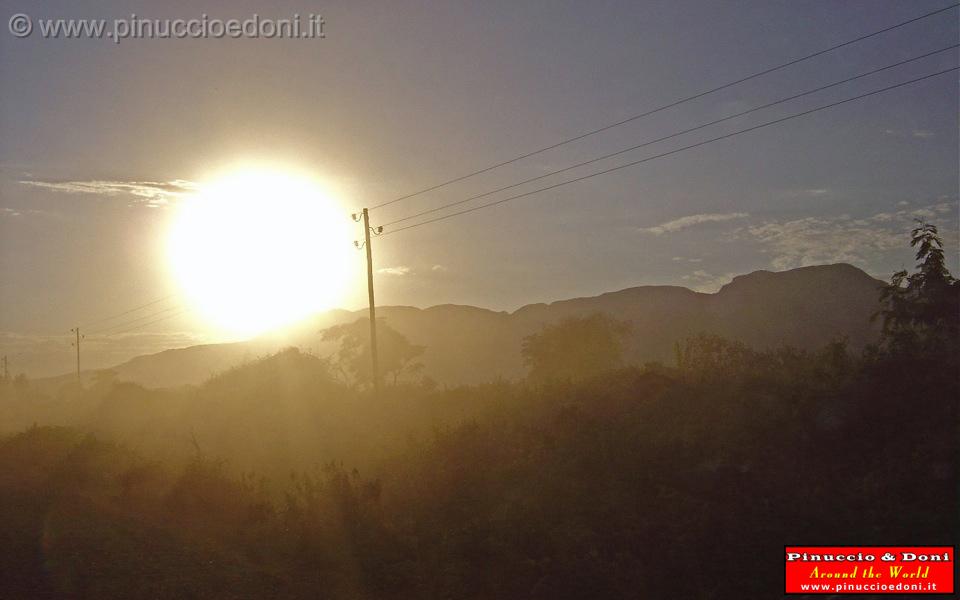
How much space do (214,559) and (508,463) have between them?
7.11 meters

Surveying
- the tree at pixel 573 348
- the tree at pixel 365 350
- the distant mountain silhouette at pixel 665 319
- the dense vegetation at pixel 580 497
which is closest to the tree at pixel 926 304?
the dense vegetation at pixel 580 497

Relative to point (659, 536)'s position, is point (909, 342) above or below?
above

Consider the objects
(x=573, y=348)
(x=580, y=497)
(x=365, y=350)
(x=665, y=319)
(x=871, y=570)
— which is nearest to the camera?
(x=871, y=570)

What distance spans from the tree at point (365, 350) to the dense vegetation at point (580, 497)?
41265mm

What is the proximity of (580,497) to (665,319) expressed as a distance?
128 meters

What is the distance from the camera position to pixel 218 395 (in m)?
48.7

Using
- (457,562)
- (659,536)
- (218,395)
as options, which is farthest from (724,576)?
(218,395)

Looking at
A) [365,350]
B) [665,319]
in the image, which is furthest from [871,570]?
[665,319]

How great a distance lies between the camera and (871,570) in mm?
11469

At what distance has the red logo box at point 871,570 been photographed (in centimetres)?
1098

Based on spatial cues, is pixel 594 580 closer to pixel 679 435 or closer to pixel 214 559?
pixel 679 435

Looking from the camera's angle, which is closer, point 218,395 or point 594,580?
point 594,580

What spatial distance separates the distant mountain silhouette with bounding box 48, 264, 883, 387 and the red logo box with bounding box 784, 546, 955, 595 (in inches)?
3407

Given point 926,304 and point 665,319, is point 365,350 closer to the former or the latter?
point 926,304
